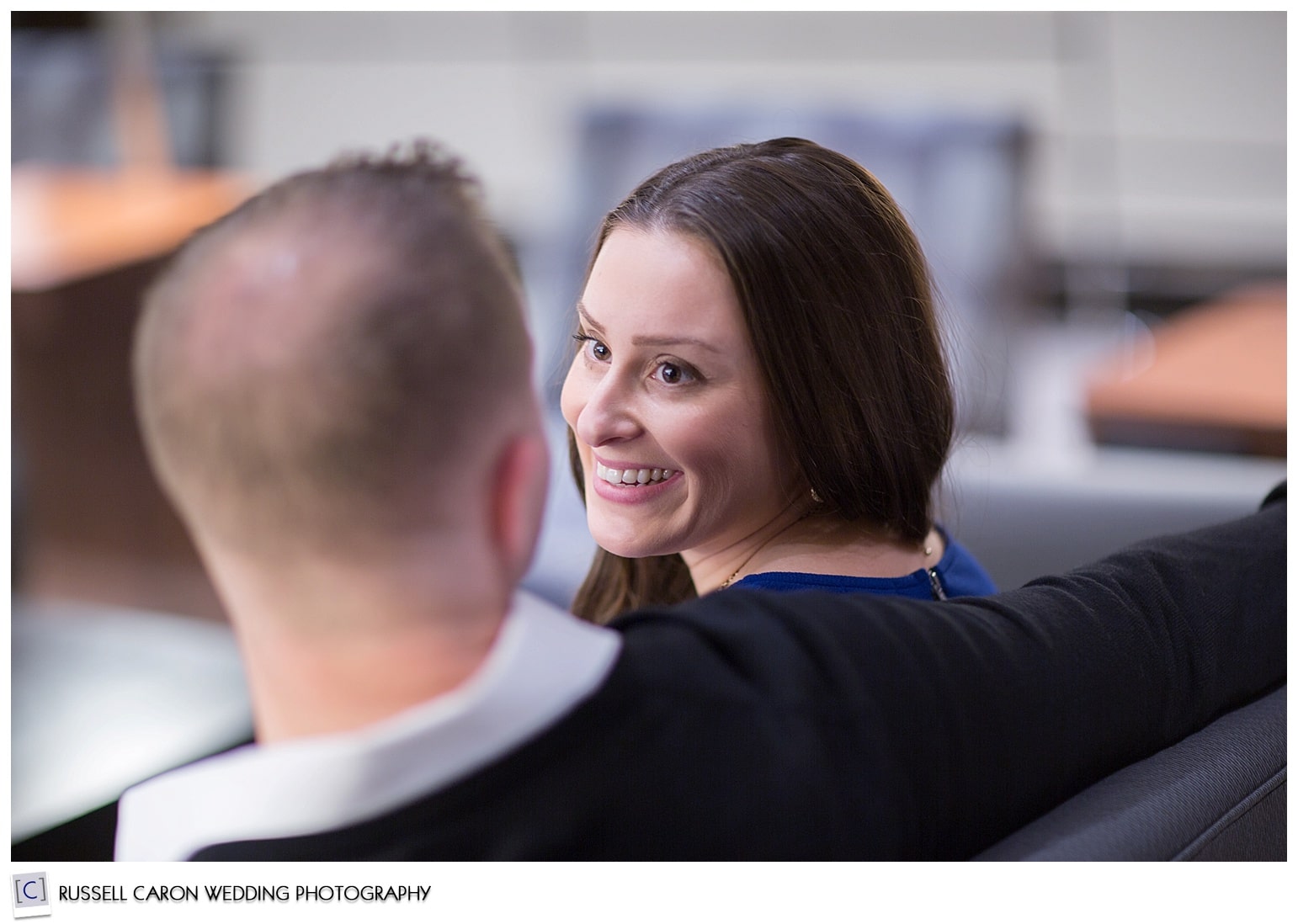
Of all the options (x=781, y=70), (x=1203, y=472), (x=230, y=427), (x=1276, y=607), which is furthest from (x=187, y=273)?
(x=781, y=70)

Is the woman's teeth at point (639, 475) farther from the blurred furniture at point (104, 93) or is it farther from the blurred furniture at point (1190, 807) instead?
the blurred furniture at point (104, 93)

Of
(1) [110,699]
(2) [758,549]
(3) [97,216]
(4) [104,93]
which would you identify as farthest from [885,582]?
(4) [104,93]

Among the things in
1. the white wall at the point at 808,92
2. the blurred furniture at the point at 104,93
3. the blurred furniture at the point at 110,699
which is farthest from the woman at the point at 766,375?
the blurred furniture at the point at 104,93

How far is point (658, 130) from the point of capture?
3865 mm

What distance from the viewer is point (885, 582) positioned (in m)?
1.02

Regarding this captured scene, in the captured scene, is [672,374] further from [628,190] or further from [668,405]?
[628,190]

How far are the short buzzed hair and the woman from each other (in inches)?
12.0

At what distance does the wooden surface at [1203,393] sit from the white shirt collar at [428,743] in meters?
1.97

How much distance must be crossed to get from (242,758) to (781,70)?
10.8 feet

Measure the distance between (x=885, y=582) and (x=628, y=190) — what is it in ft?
5.74

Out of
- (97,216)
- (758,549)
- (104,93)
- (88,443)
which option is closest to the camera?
(758,549)
